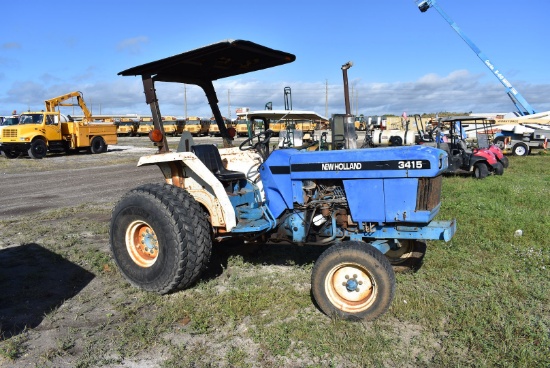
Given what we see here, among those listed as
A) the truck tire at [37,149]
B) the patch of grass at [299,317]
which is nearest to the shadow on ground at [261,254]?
the patch of grass at [299,317]

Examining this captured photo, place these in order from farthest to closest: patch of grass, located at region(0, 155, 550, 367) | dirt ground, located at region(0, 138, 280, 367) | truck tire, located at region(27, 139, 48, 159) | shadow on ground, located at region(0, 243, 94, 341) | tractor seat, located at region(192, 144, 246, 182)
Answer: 1. truck tire, located at region(27, 139, 48, 159)
2. tractor seat, located at region(192, 144, 246, 182)
3. shadow on ground, located at region(0, 243, 94, 341)
4. dirt ground, located at region(0, 138, 280, 367)
5. patch of grass, located at region(0, 155, 550, 367)

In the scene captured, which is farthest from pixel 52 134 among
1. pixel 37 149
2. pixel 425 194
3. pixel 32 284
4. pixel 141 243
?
pixel 425 194

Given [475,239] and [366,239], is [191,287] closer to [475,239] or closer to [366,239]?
[366,239]

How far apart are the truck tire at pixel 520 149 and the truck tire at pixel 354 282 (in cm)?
1831

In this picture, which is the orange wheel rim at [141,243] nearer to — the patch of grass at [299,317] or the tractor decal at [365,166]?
the patch of grass at [299,317]

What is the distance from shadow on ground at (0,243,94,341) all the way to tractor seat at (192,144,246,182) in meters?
1.71

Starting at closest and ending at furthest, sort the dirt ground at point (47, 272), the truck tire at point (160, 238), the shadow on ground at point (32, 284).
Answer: the dirt ground at point (47, 272)
the shadow on ground at point (32, 284)
the truck tire at point (160, 238)

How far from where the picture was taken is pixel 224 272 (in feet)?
16.0

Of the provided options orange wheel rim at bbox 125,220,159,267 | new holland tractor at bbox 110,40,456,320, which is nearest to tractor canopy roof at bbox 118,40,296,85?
new holland tractor at bbox 110,40,456,320

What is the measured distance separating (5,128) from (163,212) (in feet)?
63.3

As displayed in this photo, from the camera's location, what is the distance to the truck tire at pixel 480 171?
490 inches

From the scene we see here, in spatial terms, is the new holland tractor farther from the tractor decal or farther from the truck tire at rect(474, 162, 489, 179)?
the truck tire at rect(474, 162, 489, 179)

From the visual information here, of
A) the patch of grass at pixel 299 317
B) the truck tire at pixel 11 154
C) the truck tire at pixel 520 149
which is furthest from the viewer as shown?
the truck tire at pixel 11 154

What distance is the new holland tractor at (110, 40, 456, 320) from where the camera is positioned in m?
3.70
